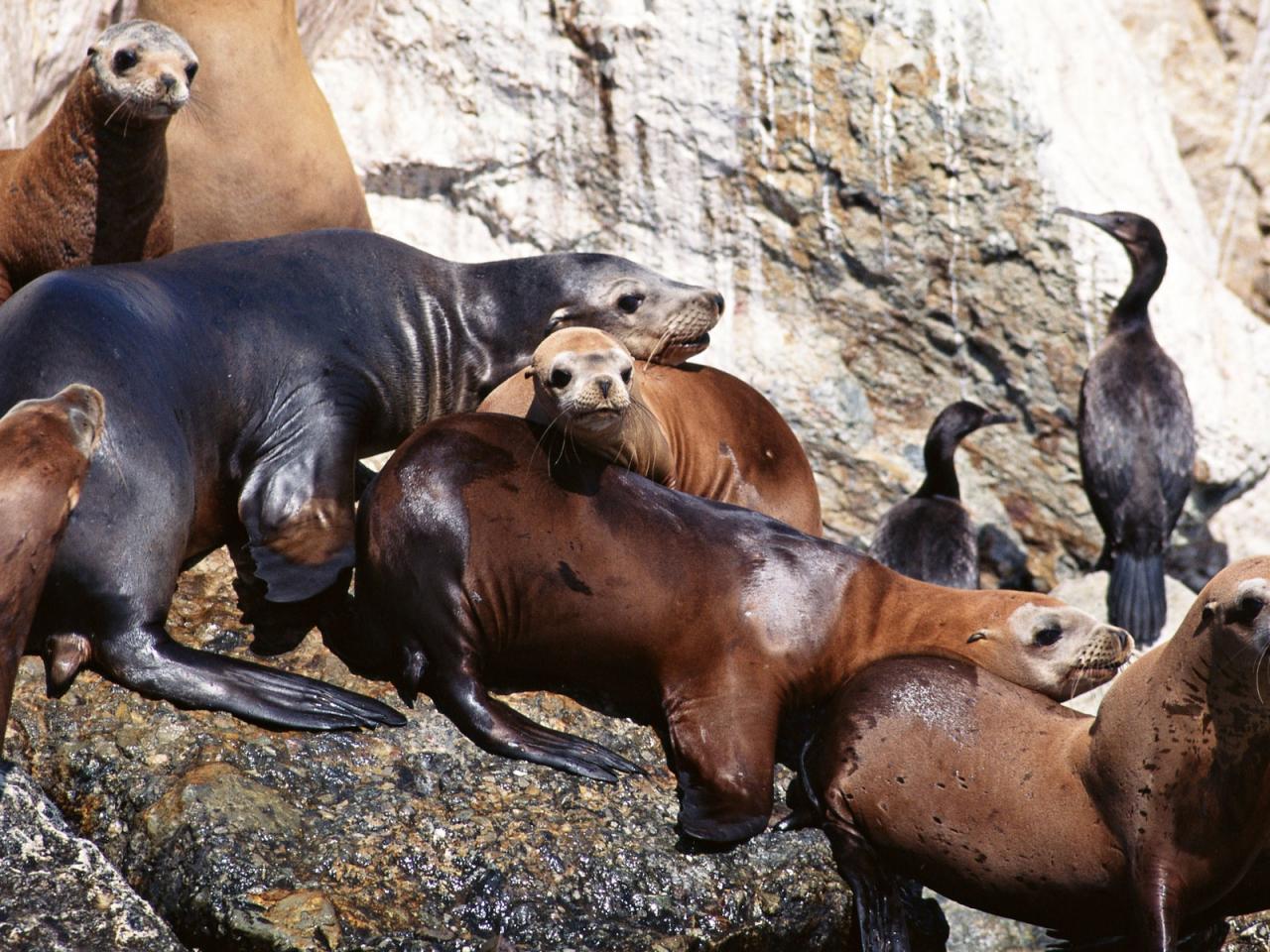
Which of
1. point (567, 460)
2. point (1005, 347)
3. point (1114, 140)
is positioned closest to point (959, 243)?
point (1005, 347)

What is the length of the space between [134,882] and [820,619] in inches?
80.1

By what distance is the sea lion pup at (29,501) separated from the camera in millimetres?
3992

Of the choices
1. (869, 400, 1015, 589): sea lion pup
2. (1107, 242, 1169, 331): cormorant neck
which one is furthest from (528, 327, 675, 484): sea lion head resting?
(1107, 242, 1169, 331): cormorant neck

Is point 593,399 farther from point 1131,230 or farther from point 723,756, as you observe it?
point 1131,230

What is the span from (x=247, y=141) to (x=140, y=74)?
1.06m

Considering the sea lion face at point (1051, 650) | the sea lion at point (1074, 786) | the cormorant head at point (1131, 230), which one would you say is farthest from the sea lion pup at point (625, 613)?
Result: the cormorant head at point (1131, 230)

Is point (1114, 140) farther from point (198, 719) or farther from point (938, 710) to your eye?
point (198, 719)

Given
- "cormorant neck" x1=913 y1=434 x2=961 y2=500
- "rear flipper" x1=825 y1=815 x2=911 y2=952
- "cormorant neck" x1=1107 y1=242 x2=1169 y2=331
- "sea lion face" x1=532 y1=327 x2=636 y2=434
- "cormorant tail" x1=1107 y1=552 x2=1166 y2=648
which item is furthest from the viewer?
"cormorant neck" x1=1107 y1=242 x2=1169 y2=331

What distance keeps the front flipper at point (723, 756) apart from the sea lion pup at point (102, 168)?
2.80m

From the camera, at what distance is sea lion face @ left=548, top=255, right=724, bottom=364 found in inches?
248

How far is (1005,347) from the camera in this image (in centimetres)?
905

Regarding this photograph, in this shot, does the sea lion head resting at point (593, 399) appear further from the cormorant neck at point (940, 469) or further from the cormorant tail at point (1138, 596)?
the cormorant tail at point (1138, 596)

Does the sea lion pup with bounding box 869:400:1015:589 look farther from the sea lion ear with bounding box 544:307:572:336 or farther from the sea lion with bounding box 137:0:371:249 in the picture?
the sea lion with bounding box 137:0:371:249

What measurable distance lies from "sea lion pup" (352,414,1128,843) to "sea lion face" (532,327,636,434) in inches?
5.5
